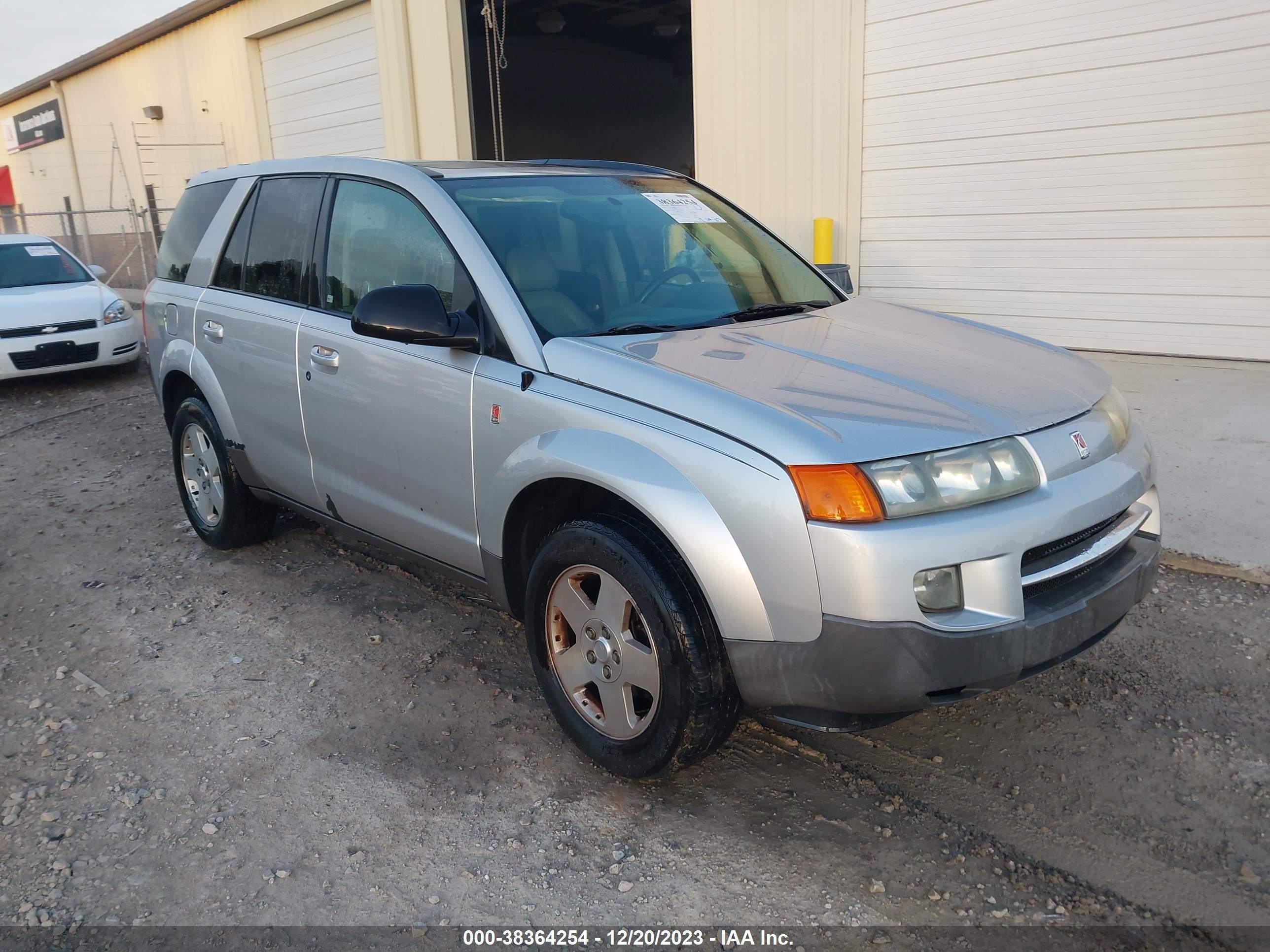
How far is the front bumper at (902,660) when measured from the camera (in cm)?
243

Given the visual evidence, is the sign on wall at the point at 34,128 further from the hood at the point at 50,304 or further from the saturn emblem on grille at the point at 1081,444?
the saturn emblem on grille at the point at 1081,444

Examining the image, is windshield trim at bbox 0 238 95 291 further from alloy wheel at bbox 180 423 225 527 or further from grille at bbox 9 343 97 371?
alloy wheel at bbox 180 423 225 527

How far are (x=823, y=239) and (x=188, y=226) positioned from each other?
5590 mm

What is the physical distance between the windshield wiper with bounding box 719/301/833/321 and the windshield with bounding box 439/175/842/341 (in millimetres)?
17

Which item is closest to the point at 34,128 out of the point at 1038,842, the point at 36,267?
the point at 36,267

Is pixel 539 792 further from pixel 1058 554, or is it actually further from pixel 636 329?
pixel 1058 554

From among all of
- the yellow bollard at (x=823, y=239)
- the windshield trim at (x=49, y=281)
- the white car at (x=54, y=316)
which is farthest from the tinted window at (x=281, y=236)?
the windshield trim at (x=49, y=281)

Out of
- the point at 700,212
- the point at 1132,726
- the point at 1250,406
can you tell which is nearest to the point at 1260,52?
the point at 1250,406

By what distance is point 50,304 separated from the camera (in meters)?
9.44

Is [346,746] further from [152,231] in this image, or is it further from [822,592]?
[152,231]

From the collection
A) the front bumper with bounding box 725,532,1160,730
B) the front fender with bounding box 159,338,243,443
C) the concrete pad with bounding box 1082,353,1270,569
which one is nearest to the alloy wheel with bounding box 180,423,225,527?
the front fender with bounding box 159,338,243,443

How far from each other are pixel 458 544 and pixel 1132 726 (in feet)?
7.49

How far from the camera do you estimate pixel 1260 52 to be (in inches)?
266

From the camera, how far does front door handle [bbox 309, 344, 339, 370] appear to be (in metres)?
3.82
